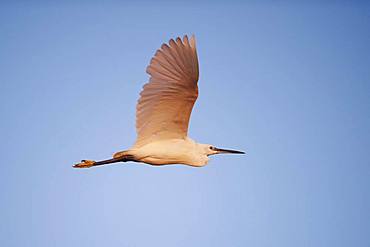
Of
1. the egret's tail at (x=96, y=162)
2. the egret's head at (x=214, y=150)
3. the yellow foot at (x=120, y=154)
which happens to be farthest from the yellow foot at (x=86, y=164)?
the egret's head at (x=214, y=150)

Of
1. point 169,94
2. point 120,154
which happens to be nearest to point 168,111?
point 169,94

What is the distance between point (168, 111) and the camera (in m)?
8.49

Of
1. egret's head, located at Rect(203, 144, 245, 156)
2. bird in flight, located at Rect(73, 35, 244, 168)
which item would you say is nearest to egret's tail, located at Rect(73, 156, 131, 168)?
bird in flight, located at Rect(73, 35, 244, 168)

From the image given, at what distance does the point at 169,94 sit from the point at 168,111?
1.11ft

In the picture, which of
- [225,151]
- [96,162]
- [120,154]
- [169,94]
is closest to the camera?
[169,94]

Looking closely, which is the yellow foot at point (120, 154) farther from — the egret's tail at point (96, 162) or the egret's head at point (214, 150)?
the egret's head at point (214, 150)

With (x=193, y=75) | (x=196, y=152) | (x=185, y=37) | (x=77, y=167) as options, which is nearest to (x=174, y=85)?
(x=193, y=75)

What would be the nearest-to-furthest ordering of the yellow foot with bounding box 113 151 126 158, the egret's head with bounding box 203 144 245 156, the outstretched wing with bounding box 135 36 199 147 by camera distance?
the outstretched wing with bounding box 135 36 199 147
the yellow foot with bounding box 113 151 126 158
the egret's head with bounding box 203 144 245 156

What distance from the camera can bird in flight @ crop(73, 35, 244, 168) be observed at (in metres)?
7.91

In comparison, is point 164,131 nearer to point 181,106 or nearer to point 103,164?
point 181,106

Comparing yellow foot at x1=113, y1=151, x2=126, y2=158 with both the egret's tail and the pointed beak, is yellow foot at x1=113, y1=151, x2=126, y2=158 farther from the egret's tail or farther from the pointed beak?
the pointed beak

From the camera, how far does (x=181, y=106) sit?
27.6ft

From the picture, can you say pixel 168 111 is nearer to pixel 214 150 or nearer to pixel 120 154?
pixel 120 154

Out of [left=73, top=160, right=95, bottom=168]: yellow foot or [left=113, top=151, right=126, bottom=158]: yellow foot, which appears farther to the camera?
[left=73, top=160, right=95, bottom=168]: yellow foot
